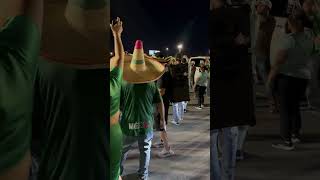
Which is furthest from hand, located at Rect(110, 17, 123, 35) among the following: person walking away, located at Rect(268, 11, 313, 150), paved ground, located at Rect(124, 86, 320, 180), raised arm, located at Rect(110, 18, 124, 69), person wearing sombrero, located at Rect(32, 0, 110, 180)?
person walking away, located at Rect(268, 11, 313, 150)

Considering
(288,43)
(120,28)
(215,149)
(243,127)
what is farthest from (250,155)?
(120,28)

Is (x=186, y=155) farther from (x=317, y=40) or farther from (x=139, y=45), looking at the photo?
(x=317, y=40)

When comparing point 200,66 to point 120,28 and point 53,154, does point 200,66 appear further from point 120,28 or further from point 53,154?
point 53,154

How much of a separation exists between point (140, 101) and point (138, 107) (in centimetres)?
5

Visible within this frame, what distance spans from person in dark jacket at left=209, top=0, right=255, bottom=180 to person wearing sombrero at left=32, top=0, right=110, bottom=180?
76 centimetres

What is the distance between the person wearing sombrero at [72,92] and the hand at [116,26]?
4.7 inches

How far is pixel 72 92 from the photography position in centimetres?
155

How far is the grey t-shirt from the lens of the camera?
2.63 metres

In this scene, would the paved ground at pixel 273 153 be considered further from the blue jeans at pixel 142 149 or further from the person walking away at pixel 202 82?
the blue jeans at pixel 142 149

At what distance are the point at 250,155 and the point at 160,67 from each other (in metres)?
0.91

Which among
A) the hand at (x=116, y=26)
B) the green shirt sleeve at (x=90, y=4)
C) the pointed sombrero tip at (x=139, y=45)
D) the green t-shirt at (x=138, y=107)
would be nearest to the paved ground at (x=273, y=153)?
the green t-shirt at (x=138, y=107)

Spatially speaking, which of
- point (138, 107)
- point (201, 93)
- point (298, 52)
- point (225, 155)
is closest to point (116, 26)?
point (138, 107)

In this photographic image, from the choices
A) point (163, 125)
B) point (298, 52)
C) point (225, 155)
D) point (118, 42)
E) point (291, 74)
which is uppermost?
point (118, 42)

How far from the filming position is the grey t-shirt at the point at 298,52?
263cm
